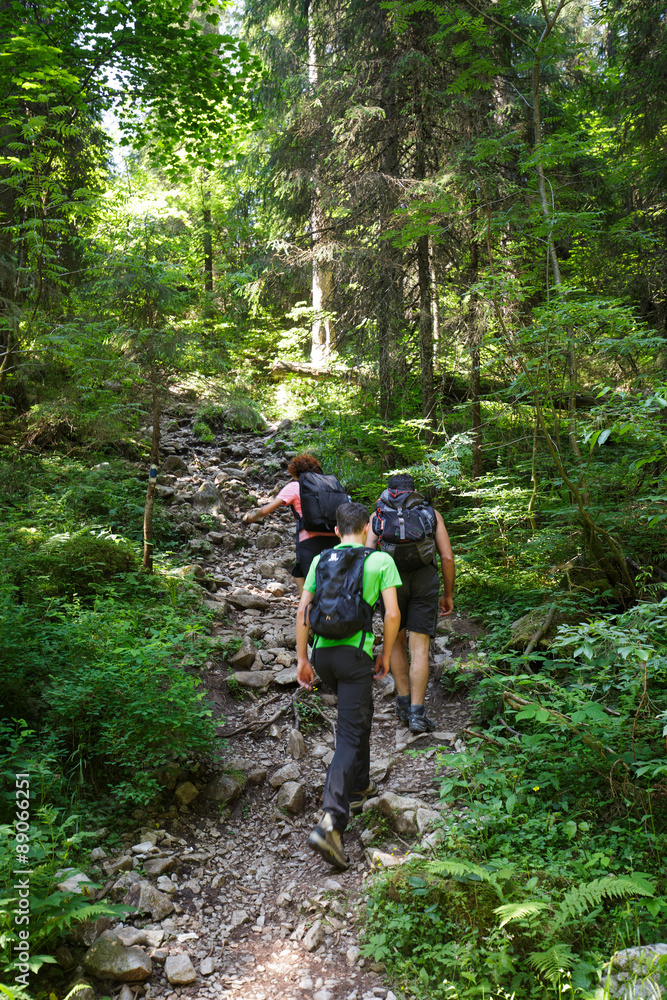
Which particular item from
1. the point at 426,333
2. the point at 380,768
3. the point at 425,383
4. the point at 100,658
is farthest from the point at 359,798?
the point at 426,333

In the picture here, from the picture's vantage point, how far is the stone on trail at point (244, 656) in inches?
242

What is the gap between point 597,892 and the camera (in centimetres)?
256

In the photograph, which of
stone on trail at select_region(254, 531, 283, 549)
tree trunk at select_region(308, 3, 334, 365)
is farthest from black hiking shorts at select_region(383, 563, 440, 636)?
tree trunk at select_region(308, 3, 334, 365)

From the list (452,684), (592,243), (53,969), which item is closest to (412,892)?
(53,969)

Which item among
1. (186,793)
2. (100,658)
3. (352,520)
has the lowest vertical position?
(186,793)

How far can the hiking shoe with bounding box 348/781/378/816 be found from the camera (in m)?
4.08

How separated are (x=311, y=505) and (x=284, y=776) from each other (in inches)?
96.1

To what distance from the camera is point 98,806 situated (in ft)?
12.8

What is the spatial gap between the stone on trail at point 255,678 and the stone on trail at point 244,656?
0.28ft

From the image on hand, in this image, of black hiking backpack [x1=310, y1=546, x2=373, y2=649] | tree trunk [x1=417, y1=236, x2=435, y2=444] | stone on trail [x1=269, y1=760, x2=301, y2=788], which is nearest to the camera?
black hiking backpack [x1=310, y1=546, x2=373, y2=649]

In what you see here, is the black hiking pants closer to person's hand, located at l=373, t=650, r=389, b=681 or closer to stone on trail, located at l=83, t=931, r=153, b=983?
person's hand, located at l=373, t=650, r=389, b=681

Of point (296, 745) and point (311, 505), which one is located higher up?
point (311, 505)

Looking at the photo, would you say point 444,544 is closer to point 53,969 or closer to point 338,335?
point 53,969

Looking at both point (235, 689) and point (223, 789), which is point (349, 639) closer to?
point (223, 789)
